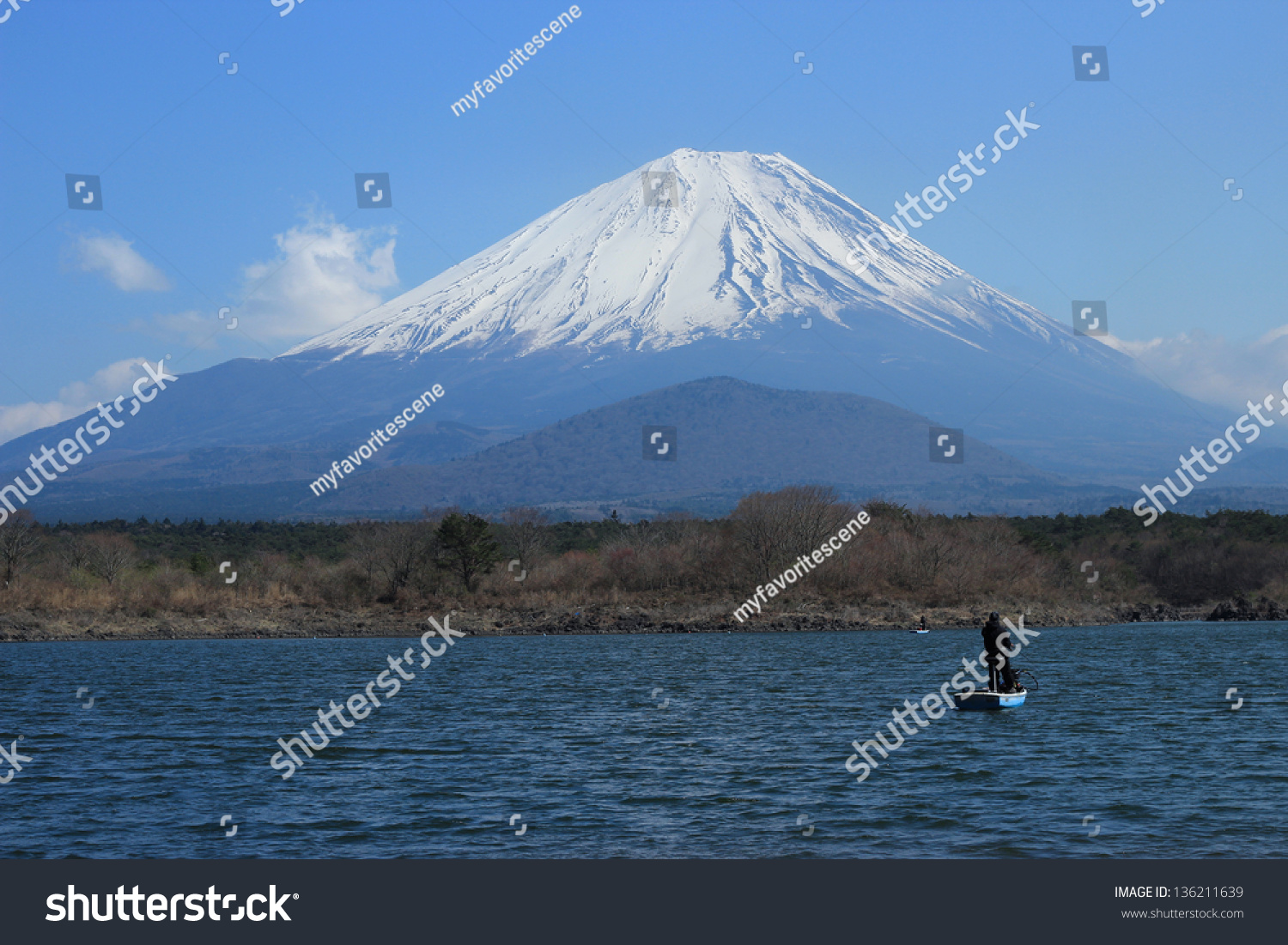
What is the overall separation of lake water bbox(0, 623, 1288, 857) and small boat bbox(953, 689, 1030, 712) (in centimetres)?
28

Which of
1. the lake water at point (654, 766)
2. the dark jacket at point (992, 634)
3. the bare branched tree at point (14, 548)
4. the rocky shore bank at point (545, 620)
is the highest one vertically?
the bare branched tree at point (14, 548)

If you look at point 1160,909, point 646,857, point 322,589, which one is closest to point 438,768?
point 646,857

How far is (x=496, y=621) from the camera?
82.3 metres

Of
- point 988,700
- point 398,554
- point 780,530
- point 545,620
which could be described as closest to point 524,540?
point 398,554

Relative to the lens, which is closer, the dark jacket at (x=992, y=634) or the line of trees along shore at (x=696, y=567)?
the dark jacket at (x=992, y=634)

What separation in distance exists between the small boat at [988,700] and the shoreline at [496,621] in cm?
4231

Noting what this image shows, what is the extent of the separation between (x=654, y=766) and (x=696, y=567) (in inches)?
2512

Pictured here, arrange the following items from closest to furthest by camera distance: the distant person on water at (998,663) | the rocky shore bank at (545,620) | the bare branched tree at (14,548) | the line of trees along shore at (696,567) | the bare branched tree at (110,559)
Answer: the distant person on water at (998,663), the rocky shore bank at (545,620), the bare branched tree at (14,548), the line of trees along shore at (696,567), the bare branched tree at (110,559)

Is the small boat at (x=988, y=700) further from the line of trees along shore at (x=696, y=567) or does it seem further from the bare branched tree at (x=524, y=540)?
the bare branched tree at (x=524, y=540)

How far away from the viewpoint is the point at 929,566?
8862 cm

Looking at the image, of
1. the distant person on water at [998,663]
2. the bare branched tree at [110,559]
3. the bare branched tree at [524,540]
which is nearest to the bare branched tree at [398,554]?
the bare branched tree at [524,540]

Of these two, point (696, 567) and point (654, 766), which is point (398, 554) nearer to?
point (696, 567)

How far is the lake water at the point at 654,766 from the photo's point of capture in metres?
20.3

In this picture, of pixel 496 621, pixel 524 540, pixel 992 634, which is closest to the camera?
pixel 992 634
